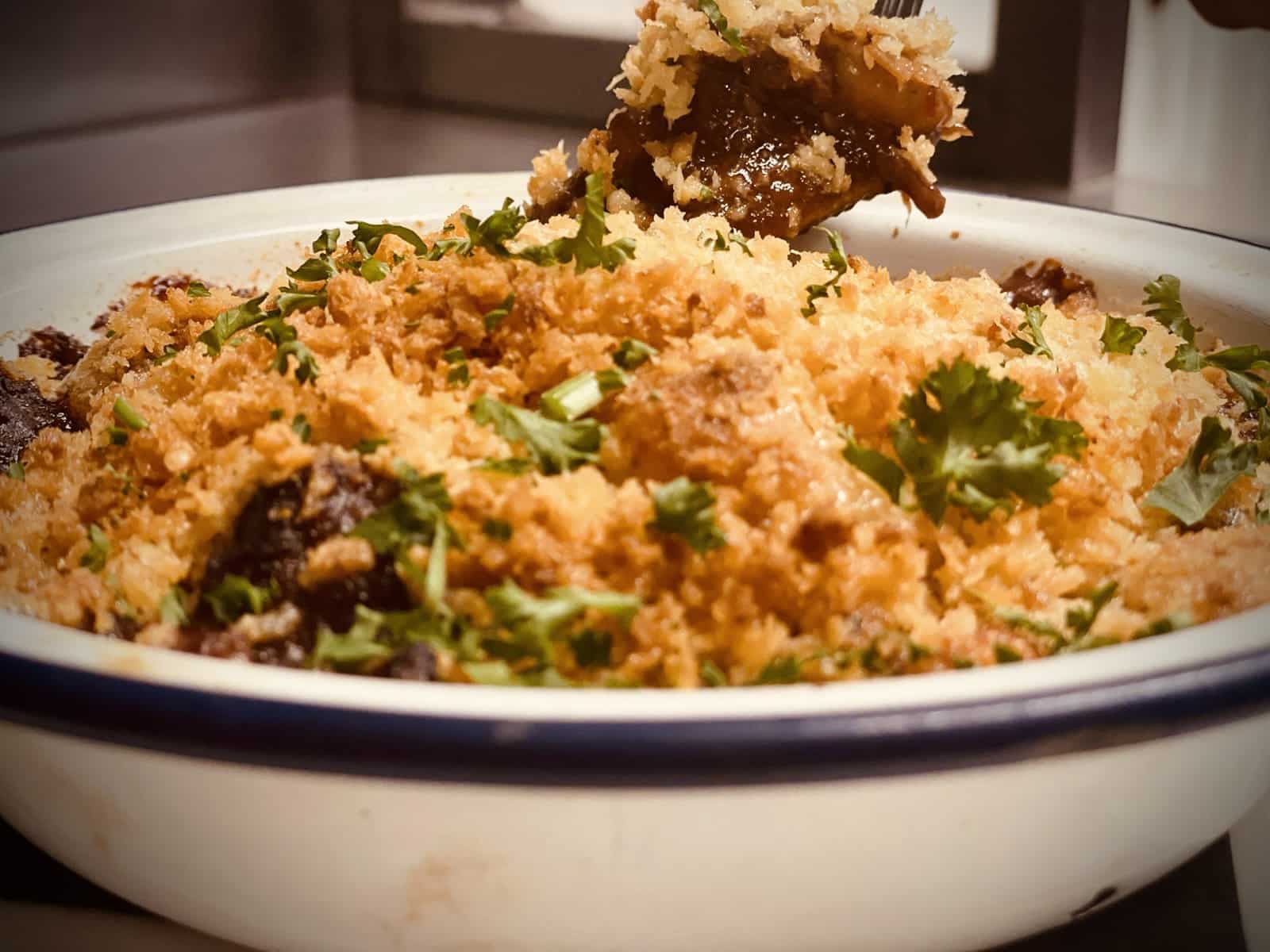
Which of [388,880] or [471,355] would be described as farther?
[471,355]

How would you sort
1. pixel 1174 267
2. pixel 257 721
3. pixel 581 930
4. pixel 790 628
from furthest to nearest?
pixel 1174 267, pixel 790 628, pixel 581 930, pixel 257 721

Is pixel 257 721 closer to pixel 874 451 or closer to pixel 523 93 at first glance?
pixel 874 451

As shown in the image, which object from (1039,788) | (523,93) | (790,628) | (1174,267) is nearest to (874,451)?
(790,628)

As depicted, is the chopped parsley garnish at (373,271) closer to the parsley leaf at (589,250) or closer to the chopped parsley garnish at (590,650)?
the parsley leaf at (589,250)

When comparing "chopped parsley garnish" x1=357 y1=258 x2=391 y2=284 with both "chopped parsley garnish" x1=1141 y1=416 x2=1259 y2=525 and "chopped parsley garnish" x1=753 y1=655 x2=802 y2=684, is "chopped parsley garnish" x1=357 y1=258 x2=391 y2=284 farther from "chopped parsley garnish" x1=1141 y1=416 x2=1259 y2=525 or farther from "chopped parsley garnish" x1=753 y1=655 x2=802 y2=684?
"chopped parsley garnish" x1=1141 y1=416 x2=1259 y2=525

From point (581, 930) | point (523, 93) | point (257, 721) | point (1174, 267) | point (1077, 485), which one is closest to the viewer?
point (257, 721)

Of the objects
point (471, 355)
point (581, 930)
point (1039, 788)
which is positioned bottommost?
point (581, 930)

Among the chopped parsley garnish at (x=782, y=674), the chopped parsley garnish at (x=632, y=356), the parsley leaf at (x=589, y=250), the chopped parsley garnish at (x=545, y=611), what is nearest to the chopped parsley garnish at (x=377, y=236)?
the parsley leaf at (x=589, y=250)
